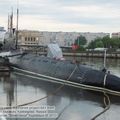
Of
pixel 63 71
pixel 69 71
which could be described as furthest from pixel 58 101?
pixel 63 71

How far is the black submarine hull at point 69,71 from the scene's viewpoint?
24031 millimetres

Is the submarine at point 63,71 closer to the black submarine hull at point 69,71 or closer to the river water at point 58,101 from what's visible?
the black submarine hull at point 69,71

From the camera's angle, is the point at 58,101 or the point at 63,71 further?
the point at 63,71

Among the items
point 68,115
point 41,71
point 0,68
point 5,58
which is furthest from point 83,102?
point 5,58

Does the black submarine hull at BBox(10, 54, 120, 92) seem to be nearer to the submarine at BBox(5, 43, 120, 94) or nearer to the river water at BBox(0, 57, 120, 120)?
the submarine at BBox(5, 43, 120, 94)

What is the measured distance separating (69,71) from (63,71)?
0.86 m

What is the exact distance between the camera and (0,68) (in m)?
37.1

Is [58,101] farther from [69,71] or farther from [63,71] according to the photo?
[63,71]

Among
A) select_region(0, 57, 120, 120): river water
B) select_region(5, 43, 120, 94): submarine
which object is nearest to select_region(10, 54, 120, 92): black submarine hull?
select_region(5, 43, 120, 94): submarine

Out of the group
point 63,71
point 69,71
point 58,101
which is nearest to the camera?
point 58,101

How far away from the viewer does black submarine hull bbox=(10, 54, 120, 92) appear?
24.0m

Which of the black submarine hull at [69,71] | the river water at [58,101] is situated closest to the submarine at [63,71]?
the black submarine hull at [69,71]

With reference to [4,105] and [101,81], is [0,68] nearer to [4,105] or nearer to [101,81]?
[101,81]

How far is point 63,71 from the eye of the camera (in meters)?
28.5
